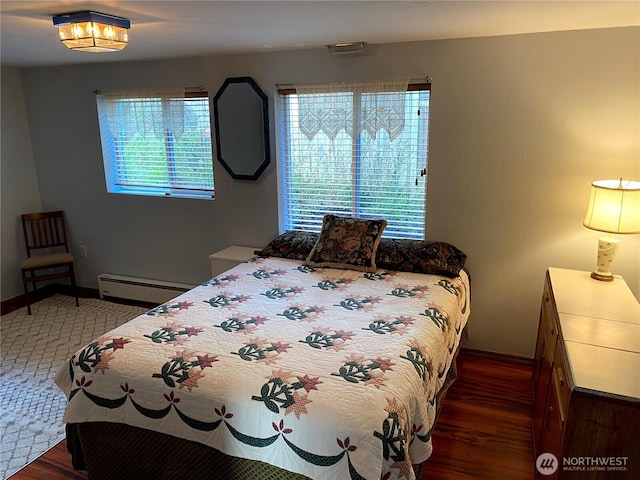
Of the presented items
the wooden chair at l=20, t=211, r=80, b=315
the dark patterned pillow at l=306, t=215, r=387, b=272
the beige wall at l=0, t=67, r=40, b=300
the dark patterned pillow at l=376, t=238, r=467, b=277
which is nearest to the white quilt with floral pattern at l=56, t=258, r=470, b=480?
the dark patterned pillow at l=376, t=238, r=467, b=277

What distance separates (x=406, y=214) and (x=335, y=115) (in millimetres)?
909

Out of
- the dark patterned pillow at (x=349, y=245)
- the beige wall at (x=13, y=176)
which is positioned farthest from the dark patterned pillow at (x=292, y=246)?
the beige wall at (x=13, y=176)

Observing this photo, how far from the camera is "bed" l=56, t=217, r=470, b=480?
1.59 meters

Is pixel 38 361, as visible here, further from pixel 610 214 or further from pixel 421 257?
pixel 610 214

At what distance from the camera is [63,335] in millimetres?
3674

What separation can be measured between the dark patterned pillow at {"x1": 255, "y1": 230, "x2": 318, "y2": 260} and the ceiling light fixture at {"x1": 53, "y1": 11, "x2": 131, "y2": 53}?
5.58 feet

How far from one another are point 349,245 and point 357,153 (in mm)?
746

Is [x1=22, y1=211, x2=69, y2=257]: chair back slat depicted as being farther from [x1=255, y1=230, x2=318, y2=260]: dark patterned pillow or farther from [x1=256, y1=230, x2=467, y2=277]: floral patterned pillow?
[x1=256, y1=230, x2=467, y2=277]: floral patterned pillow

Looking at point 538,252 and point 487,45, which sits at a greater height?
point 487,45

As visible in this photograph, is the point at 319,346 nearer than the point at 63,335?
Yes

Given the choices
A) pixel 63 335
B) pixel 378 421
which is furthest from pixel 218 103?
pixel 378 421

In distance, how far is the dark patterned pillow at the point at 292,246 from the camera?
131 inches

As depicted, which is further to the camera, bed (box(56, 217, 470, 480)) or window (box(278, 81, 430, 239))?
window (box(278, 81, 430, 239))

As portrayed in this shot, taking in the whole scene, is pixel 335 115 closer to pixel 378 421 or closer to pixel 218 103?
pixel 218 103
